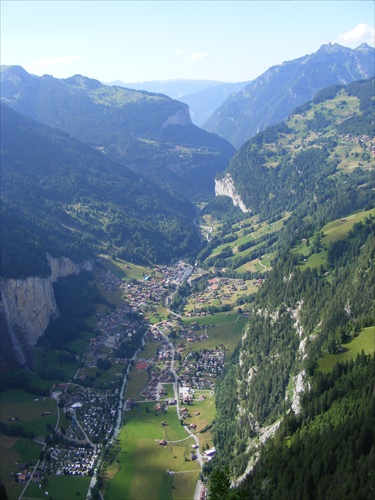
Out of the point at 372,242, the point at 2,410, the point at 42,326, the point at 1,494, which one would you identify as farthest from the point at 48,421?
the point at 1,494

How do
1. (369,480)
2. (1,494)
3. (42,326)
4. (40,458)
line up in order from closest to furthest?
(1,494) < (369,480) < (40,458) < (42,326)

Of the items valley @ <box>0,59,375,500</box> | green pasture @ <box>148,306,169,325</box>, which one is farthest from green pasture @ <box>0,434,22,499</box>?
green pasture @ <box>148,306,169,325</box>

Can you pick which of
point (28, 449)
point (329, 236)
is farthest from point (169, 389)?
point (329, 236)

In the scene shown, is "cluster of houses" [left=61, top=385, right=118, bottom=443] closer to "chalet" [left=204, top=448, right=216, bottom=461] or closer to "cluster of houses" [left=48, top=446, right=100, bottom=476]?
"cluster of houses" [left=48, top=446, right=100, bottom=476]

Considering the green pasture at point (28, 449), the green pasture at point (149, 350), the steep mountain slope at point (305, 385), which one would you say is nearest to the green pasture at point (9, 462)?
the green pasture at point (28, 449)

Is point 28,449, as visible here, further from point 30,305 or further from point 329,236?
point 329,236

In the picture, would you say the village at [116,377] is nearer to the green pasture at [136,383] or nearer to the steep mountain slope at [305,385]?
the green pasture at [136,383]

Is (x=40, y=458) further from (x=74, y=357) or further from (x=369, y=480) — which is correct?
(x=369, y=480)
